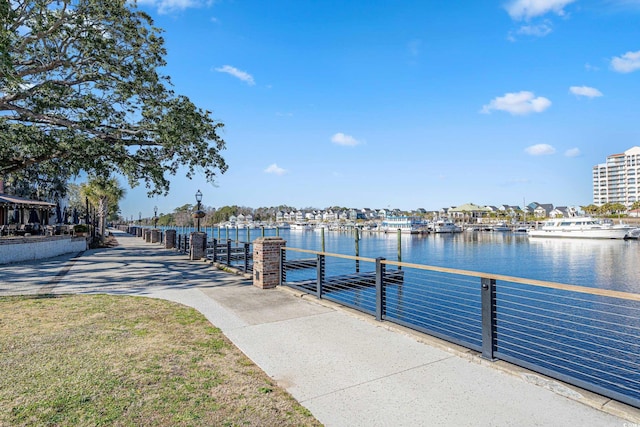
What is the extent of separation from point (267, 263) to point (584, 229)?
2768 inches

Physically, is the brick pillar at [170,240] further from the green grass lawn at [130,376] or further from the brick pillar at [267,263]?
the green grass lawn at [130,376]

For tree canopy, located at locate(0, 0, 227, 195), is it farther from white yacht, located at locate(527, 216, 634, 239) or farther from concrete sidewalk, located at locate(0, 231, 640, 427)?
white yacht, located at locate(527, 216, 634, 239)

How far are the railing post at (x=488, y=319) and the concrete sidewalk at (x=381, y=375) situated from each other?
0.16 meters

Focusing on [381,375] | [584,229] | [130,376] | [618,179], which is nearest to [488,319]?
[381,375]

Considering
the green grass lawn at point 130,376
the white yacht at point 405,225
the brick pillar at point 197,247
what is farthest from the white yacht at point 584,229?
the green grass lawn at point 130,376

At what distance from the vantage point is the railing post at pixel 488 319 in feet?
13.9

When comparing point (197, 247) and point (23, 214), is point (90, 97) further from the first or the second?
point (23, 214)

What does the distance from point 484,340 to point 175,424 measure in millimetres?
3441

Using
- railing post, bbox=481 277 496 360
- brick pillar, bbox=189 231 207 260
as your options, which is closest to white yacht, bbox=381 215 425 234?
brick pillar, bbox=189 231 207 260

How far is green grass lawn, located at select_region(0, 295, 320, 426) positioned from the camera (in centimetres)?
297

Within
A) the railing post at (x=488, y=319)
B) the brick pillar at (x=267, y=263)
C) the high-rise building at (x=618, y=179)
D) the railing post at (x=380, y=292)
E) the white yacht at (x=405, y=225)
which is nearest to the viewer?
the railing post at (x=488, y=319)

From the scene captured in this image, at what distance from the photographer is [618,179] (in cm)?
13788

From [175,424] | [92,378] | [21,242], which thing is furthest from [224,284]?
[21,242]

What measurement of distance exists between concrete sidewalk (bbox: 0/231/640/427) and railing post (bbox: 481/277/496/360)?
16 cm
